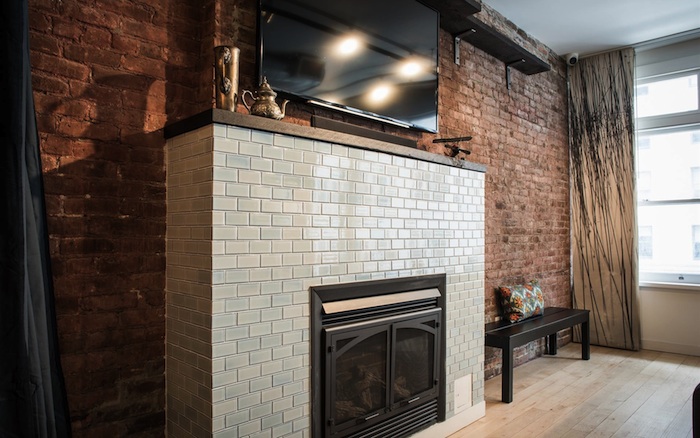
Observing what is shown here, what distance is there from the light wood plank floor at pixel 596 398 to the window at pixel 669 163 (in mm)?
986

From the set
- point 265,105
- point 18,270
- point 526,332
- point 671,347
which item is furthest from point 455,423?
point 671,347

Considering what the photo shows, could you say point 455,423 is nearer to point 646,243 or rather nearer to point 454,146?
point 454,146

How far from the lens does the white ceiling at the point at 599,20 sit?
3958mm

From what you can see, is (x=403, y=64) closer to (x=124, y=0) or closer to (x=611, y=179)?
(x=124, y=0)

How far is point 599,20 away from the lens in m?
4.26

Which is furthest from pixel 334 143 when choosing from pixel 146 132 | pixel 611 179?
pixel 611 179

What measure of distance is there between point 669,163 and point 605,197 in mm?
669

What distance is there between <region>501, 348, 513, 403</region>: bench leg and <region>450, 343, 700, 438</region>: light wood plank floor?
5 centimetres

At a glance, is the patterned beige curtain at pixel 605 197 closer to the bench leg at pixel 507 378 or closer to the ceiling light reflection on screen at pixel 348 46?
the bench leg at pixel 507 378

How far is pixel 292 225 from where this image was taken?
207cm

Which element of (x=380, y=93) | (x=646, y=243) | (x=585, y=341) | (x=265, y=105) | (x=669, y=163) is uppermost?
(x=380, y=93)

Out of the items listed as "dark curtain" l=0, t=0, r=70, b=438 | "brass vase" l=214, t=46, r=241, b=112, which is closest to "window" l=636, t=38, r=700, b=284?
"brass vase" l=214, t=46, r=241, b=112

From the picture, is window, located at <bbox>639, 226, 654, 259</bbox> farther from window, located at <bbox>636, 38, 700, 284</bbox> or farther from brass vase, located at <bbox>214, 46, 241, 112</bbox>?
brass vase, located at <bbox>214, 46, 241, 112</bbox>

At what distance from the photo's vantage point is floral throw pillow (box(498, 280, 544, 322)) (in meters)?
3.92
